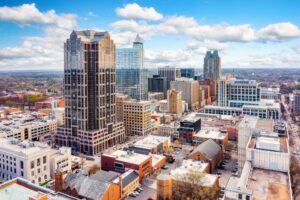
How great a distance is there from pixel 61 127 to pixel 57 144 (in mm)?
4792

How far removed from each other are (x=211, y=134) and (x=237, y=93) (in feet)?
168

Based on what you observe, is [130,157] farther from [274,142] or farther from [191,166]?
[274,142]

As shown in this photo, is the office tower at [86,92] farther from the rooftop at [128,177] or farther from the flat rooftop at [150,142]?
the rooftop at [128,177]

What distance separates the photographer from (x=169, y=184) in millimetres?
40344

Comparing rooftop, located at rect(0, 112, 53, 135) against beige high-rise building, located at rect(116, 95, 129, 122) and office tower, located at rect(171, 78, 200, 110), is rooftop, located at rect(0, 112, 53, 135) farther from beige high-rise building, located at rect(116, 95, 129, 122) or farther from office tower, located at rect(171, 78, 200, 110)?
office tower, located at rect(171, 78, 200, 110)

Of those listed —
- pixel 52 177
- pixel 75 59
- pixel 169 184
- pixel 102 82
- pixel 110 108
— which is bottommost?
pixel 52 177

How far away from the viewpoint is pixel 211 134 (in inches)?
2955

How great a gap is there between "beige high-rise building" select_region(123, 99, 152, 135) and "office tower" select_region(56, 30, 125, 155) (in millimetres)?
13829

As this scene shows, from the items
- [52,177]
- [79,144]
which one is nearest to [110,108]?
[79,144]

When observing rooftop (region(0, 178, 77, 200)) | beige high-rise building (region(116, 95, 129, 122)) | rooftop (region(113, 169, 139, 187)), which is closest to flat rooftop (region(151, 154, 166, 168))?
rooftop (region(113, 169, 139, 187))

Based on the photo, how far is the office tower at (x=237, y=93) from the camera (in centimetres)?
11706

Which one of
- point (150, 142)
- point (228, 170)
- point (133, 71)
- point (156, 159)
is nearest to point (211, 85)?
point (133, 71)

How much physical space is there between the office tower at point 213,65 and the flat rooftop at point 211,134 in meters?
118

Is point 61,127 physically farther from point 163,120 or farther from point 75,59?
point 163,120
